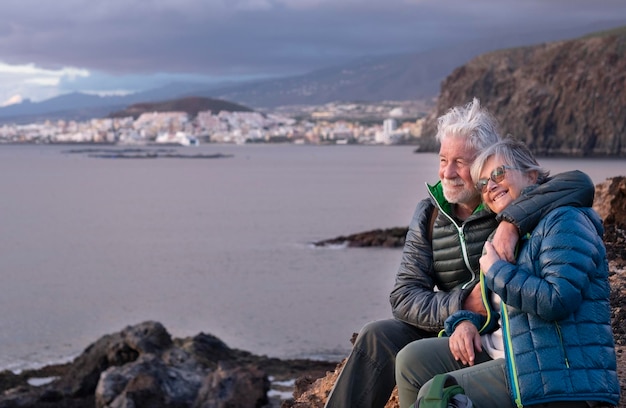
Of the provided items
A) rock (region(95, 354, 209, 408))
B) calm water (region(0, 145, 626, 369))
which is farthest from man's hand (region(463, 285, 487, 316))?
calm water (region(0, 145, 626, 369))

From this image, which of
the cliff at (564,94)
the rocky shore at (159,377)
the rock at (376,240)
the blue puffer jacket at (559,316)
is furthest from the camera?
the cliff at (564,94)

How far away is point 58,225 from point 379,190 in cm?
2700

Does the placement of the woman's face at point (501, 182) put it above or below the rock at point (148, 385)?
above

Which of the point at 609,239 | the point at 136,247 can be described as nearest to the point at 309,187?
the point at 136,247

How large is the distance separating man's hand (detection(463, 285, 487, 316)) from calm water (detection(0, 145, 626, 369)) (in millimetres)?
9573

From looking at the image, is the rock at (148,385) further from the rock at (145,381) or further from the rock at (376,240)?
the rock at (376,240)

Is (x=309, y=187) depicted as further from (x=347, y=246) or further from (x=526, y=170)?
(x=526, y=170)

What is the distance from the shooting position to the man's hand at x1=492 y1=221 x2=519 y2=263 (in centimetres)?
296

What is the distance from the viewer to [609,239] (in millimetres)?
6887

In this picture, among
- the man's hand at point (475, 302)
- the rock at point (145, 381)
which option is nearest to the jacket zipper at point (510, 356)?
the man's hand at point (475, 302)

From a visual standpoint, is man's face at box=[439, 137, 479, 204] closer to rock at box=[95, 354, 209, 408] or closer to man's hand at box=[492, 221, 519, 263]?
man's hand at box=[492, 221, 519, 263]

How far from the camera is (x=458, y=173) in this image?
3.46 meters

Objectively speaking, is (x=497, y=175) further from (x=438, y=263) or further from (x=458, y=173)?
(x=438, y=263)

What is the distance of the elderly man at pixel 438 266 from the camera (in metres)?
3.43
